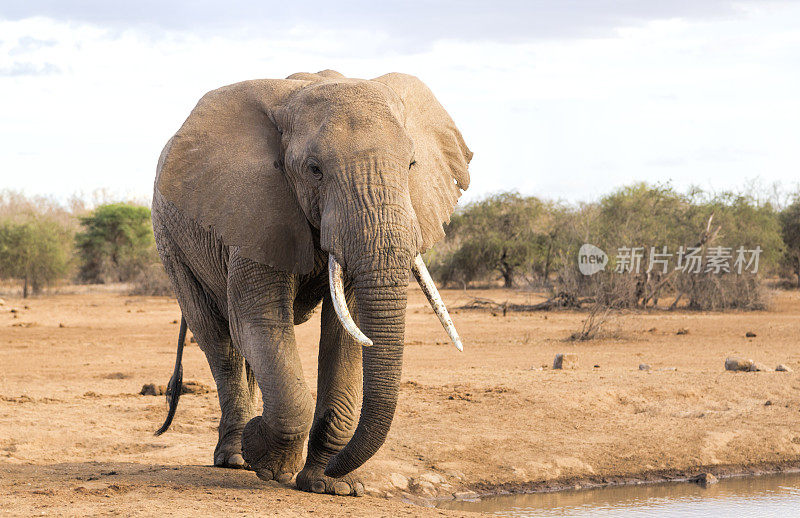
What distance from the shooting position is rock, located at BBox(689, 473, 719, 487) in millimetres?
6953

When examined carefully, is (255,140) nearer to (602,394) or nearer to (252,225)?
(252,225)

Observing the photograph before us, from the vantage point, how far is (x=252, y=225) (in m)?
4.86

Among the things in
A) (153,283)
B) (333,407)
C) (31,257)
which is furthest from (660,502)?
(31,257)

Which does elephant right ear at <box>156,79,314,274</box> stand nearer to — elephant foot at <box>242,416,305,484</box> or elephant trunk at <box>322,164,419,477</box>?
elephant trunk at <box>322,164,419,477</box>

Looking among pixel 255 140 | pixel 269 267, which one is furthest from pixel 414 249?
pixel 255 140

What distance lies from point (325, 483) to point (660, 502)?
2.62m

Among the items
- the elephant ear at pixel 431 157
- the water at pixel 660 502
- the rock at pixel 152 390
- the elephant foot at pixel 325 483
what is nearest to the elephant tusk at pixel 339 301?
the elephant ear at pixel 431 157

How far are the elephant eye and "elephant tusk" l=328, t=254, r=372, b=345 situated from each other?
41 centimetres

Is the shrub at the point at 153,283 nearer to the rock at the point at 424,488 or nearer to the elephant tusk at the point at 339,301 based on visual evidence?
the rock at the point at 424,488

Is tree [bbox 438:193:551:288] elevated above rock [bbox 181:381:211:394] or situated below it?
above

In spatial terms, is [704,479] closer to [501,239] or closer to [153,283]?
[153,283]

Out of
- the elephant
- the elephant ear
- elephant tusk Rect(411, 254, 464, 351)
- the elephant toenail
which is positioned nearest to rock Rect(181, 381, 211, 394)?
the elephant

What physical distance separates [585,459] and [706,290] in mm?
15650

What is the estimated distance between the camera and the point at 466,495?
6336 millimetres
